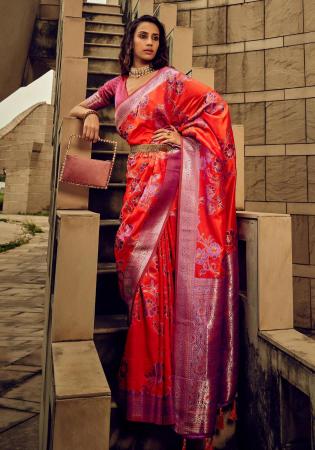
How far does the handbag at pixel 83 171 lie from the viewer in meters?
2.19

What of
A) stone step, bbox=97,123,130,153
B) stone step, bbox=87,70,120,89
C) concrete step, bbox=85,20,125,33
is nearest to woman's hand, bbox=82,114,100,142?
stone step, bbox=97,123,130,153

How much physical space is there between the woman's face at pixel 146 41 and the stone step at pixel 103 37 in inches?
123

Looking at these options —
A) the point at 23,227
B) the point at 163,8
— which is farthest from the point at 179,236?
the point at 23,227

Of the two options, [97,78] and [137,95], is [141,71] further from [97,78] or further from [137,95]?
[97,78]

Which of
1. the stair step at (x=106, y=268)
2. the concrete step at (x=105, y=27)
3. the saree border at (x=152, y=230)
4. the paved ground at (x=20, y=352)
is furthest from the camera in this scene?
the concrete step at (x=105, y=27)

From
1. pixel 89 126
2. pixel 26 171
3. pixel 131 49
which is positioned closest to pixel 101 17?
pixel 131 49

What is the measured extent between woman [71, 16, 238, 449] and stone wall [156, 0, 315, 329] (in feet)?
8.57

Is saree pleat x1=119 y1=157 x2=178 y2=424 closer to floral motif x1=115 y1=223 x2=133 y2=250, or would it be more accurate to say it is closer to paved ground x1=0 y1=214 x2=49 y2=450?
floral motif x1=115 y1=223 x2=133 y2=250

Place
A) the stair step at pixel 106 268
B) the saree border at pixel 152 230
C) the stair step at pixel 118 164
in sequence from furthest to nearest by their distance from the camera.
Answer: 1. the stair step at pixel 118 164
2. the stair step at pixel 106 268
3. the saree border at pixel 152 230

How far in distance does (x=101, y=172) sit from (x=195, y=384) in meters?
1.34

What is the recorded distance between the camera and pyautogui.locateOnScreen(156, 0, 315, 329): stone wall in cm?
429

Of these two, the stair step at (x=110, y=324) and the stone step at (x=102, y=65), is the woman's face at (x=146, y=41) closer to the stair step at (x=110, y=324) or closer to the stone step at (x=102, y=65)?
the stair step at (x=110, y=324)

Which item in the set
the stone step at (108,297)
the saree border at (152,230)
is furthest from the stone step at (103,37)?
the stone step at (108,297)

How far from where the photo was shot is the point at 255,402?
1.84 m
